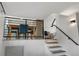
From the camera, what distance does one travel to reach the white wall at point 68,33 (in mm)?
3720

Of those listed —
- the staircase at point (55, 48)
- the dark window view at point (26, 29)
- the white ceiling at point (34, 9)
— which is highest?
the white ceiling at point (34, 9)

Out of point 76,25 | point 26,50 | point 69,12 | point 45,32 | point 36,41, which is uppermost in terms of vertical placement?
point 69,12

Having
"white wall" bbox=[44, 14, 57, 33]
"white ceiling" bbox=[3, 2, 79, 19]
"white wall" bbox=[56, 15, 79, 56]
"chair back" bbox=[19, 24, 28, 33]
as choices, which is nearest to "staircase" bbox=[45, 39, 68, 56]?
"white wall" bbox=[56, 15, 79, 56]

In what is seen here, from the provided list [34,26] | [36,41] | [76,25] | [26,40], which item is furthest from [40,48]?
[76,25]

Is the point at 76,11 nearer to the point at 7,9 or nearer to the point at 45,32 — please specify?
the point at 45,32

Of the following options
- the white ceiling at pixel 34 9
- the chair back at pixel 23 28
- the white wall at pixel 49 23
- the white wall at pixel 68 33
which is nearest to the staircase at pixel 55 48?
the white wall at pixel 68 33

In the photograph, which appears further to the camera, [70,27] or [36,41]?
[36,41]

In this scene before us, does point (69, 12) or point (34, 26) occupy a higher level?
point (69, 12)

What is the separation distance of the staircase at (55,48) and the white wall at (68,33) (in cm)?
16

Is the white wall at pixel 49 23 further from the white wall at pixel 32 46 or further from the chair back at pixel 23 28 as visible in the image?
the chair back at pixel 23 28

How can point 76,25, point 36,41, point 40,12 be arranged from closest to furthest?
Result: point 76,25, point 40,12, point 36,41

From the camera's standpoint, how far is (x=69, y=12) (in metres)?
4.00

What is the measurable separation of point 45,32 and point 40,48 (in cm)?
67

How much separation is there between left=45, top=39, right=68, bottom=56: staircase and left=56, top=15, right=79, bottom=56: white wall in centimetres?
16
